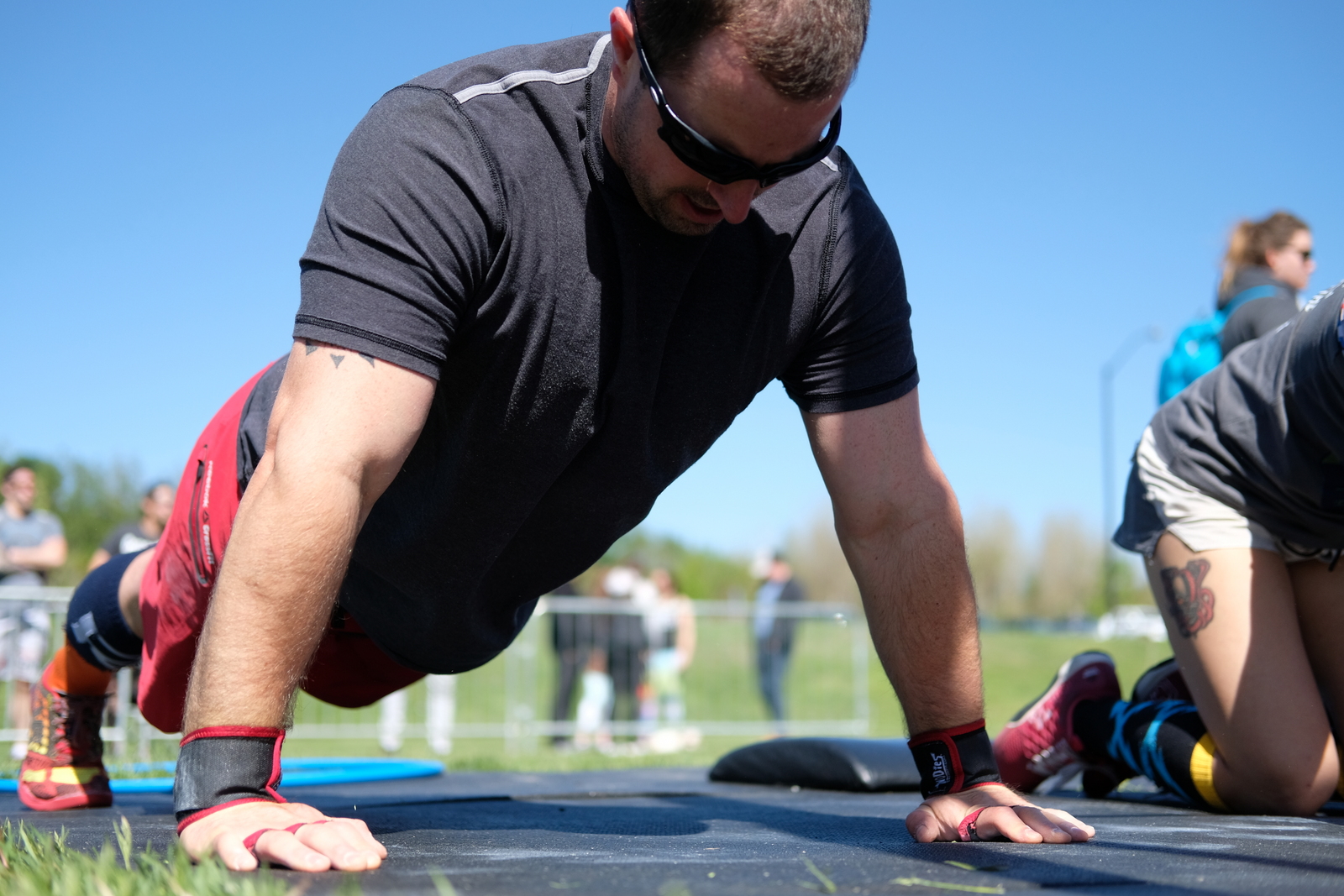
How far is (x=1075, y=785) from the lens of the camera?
4.02 meters

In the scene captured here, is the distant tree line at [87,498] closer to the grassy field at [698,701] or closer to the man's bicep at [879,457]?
the grassy field at [698,701]

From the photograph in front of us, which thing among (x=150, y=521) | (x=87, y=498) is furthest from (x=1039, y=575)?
(x=150, y=521)

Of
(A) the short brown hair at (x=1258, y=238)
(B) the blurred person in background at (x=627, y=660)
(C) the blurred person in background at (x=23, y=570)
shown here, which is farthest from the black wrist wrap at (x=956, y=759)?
(B) the blurred person in background at (x=627, y=660)

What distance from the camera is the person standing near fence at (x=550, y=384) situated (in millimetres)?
1613

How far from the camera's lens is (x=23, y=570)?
7.94 metres

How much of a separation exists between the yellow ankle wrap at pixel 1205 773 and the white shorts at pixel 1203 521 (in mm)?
508

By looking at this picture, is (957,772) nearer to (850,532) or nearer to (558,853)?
(850,532)

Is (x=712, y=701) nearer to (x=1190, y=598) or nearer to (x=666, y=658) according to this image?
(x=666, y=658)

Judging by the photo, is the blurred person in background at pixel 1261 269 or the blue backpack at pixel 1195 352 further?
the blue backpack at pixel 1195 352

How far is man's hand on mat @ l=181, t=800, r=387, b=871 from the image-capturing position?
1448mm

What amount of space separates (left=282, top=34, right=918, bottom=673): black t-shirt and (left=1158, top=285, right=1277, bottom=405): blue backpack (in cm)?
244

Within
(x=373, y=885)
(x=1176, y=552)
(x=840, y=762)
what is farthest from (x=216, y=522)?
(x=1176, y=552)

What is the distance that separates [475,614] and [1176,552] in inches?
70.9

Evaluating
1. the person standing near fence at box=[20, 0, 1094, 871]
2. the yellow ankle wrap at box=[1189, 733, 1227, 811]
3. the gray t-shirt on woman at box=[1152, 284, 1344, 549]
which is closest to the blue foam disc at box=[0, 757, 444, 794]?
the person standing near fence at box=[20, 0, 1094, 871]
